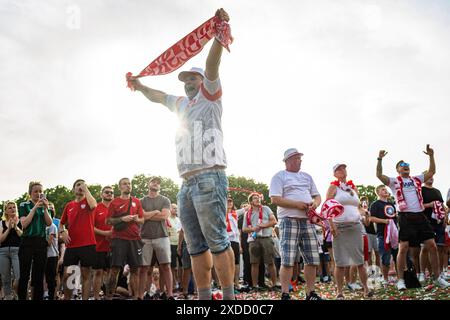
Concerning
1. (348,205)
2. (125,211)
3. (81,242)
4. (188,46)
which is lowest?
(81,242)

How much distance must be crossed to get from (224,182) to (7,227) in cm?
721

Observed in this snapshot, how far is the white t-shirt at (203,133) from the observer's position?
158 inches

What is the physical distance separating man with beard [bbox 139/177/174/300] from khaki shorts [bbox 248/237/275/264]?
341 centimetres

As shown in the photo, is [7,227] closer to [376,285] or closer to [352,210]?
[352,210]

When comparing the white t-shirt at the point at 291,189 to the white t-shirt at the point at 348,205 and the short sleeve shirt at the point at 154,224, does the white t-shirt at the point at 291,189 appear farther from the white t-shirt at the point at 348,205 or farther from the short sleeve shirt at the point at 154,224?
the short sleeve shirt at the point at 154,224

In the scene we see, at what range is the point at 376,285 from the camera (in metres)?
9.58

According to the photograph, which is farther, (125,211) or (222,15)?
(125,211)

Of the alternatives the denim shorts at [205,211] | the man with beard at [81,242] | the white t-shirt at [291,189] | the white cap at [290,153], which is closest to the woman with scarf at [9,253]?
the man with beard at [81,242]

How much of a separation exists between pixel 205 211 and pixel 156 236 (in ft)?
18.2

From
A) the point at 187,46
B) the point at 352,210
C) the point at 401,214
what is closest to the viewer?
the point at 187,46

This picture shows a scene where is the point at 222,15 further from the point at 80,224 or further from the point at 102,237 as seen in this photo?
the point at 102,237

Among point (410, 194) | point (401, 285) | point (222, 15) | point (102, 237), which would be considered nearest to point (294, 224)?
point (401, 285)

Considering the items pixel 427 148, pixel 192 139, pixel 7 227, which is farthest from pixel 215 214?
pixel 7 227

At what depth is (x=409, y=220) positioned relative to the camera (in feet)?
26.8
